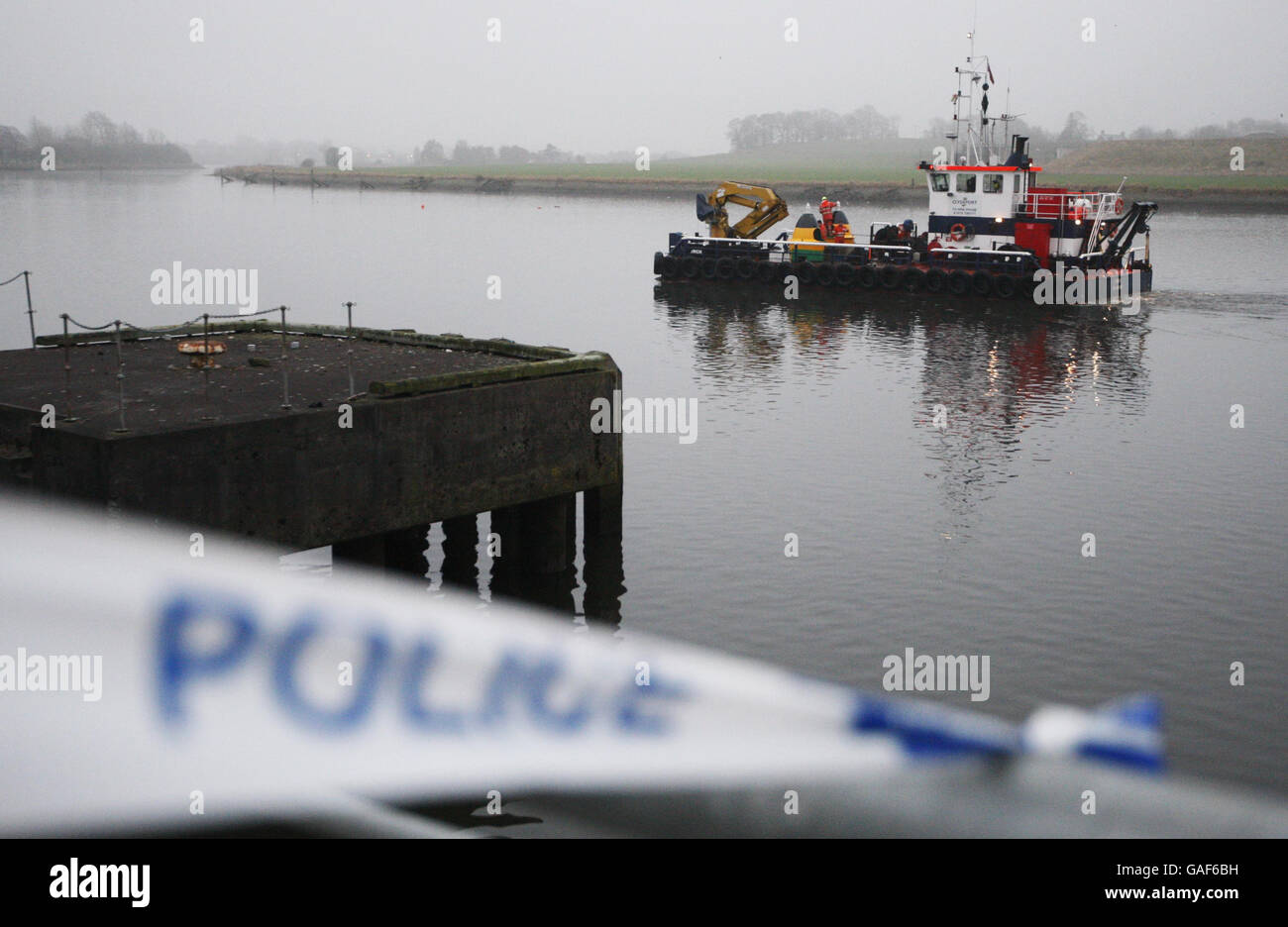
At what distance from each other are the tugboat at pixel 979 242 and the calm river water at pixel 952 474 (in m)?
1.77

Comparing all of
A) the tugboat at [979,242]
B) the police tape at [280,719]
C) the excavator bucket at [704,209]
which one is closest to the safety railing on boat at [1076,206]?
the tugboat at [979,242]

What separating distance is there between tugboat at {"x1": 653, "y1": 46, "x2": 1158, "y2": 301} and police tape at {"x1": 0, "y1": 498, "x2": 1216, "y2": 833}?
4621 centimetres

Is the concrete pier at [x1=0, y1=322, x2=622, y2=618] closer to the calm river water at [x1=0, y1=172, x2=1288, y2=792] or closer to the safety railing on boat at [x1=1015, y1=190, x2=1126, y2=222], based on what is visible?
the calm river water at [x1=0, y1=172, x2=1288, y2=792]

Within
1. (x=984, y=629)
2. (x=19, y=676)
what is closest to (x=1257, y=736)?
(x=984, y=629)

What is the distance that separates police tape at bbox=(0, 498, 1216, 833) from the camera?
1698 centimetres

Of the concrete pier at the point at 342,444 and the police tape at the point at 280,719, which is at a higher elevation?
the concrete pier at the point at 342,444

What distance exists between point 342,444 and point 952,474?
56.4 ft

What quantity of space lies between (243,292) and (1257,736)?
60.9 m

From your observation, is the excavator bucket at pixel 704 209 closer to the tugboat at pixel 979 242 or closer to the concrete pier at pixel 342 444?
the tugboat at pixel 979 242

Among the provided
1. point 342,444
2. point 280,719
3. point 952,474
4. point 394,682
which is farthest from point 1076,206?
point 280,719

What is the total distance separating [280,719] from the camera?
1770cm

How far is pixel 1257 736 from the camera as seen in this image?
722 inches

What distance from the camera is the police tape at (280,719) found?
16984mm

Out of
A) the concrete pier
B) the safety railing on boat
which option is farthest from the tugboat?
the concrete pier
